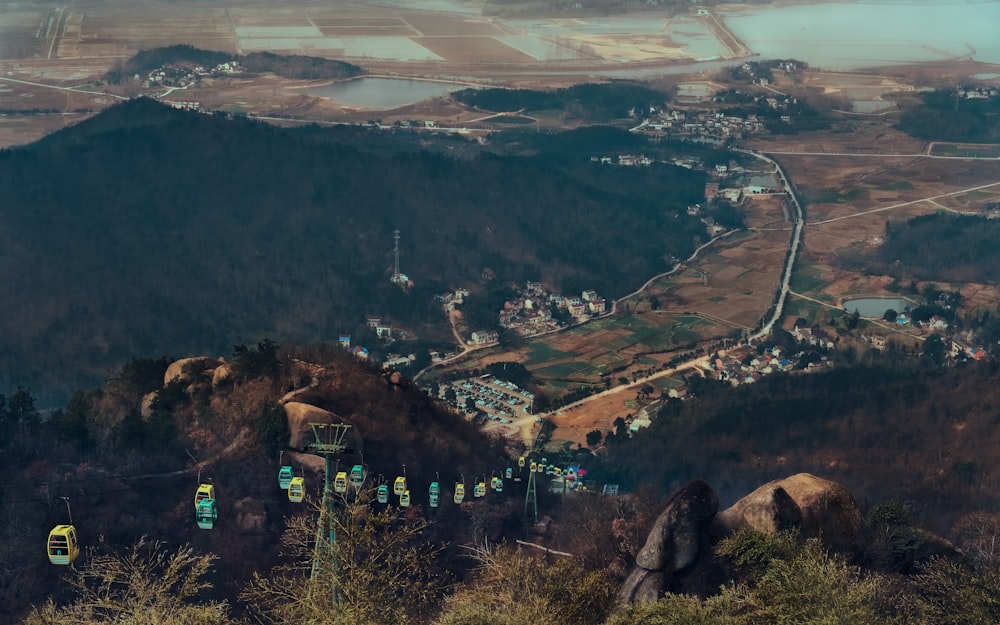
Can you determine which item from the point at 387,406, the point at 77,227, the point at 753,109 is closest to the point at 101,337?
the point at 77,227

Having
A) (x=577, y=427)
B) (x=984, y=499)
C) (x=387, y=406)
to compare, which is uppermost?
(x=387, y=406)

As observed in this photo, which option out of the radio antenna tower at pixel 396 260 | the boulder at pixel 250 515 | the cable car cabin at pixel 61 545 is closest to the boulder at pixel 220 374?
the boulder at pixel 250 515

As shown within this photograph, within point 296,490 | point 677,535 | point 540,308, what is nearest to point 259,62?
point 540,308

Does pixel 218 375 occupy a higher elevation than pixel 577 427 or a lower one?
higher

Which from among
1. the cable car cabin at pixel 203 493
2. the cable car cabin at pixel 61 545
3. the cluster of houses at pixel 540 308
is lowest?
the cluster of houses at pixel 540 308

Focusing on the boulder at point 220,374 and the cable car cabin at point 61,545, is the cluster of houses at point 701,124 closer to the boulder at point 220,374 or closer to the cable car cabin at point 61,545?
the boulder at point 220,374

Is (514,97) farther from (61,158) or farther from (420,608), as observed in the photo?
(420,608)

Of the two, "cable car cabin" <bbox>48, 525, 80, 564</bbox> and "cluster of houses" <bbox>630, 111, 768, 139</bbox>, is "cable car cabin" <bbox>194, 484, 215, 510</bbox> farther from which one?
"cluster of houses" <bbox>630, 111, 768, 139</bbox>
